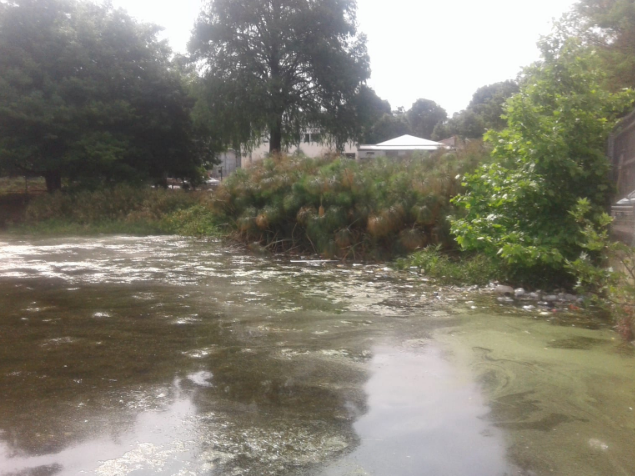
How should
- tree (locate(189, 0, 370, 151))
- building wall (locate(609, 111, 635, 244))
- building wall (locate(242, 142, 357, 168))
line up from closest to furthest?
1. building wall (locate(609, 111, 635, 244))
2. building wall (locate(242, 142, 357, 168))
3. tree (locate(189, 0, 370, 151))

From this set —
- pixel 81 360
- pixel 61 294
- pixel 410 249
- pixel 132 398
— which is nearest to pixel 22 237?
pixel 61 294

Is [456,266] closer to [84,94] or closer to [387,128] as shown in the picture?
[84,94]

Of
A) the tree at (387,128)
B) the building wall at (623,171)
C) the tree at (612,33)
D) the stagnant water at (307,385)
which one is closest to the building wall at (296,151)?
the tree at (612,33)

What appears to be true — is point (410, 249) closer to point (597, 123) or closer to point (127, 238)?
point (597, 123)

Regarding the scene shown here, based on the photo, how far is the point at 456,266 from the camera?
907 centimetres

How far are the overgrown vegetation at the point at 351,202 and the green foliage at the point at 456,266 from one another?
0.47 metres

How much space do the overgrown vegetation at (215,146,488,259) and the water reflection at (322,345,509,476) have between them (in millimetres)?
5684

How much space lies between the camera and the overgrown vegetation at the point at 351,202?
10641 mm

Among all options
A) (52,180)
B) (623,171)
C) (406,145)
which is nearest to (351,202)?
(623,171)

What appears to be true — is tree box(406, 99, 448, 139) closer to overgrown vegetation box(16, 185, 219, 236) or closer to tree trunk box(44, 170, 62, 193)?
tree trunk box(44, 170, 62, 193)

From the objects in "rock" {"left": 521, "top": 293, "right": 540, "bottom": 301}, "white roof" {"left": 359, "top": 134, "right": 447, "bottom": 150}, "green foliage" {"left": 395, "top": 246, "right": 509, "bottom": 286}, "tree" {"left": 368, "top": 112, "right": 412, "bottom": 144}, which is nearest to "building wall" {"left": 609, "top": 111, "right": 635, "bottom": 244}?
"rock" {"left": 521, "top": 293, "right": 540, "bottom": 301}

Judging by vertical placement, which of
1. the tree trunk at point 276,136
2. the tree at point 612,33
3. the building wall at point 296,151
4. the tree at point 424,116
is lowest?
the building wall at point 296,151

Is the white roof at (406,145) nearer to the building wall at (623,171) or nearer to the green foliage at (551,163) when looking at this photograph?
the green foliage at (551,163)

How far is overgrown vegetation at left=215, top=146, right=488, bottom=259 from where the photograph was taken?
1064 centimetres
